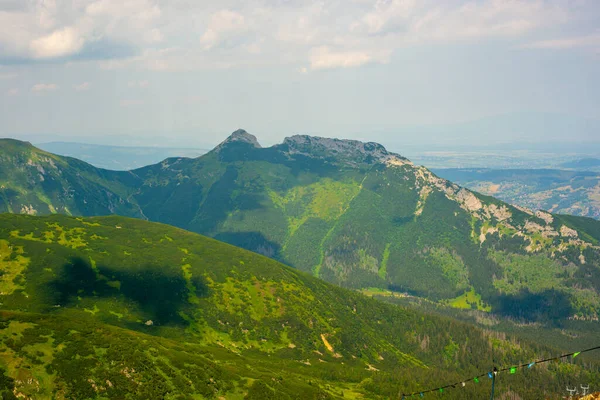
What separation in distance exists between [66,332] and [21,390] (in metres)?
24.4

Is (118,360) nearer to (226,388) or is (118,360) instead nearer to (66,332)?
(66,332)

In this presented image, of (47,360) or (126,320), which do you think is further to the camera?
(126,320)

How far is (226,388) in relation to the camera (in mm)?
123375

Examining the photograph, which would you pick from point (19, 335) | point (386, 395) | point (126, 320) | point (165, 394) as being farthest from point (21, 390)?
point (386, 395)

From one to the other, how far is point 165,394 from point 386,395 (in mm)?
114670

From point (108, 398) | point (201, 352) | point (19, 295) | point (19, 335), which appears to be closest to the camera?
point (108, 398)

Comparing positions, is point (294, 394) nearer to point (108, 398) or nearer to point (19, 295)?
point (108, 398)

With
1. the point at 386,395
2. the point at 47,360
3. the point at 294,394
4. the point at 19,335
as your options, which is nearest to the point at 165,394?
the point at 47,360

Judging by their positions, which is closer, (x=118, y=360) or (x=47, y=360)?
(x=47, y=360)

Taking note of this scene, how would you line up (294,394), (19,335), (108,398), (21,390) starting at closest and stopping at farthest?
(21,390), (108,398), (19,335), (294,394)

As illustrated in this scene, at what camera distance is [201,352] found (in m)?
161

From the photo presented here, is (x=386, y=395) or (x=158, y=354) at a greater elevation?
(x=158, y=354)

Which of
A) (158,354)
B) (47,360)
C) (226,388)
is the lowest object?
(226,388)

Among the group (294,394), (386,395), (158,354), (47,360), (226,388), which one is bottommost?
(386,395)
